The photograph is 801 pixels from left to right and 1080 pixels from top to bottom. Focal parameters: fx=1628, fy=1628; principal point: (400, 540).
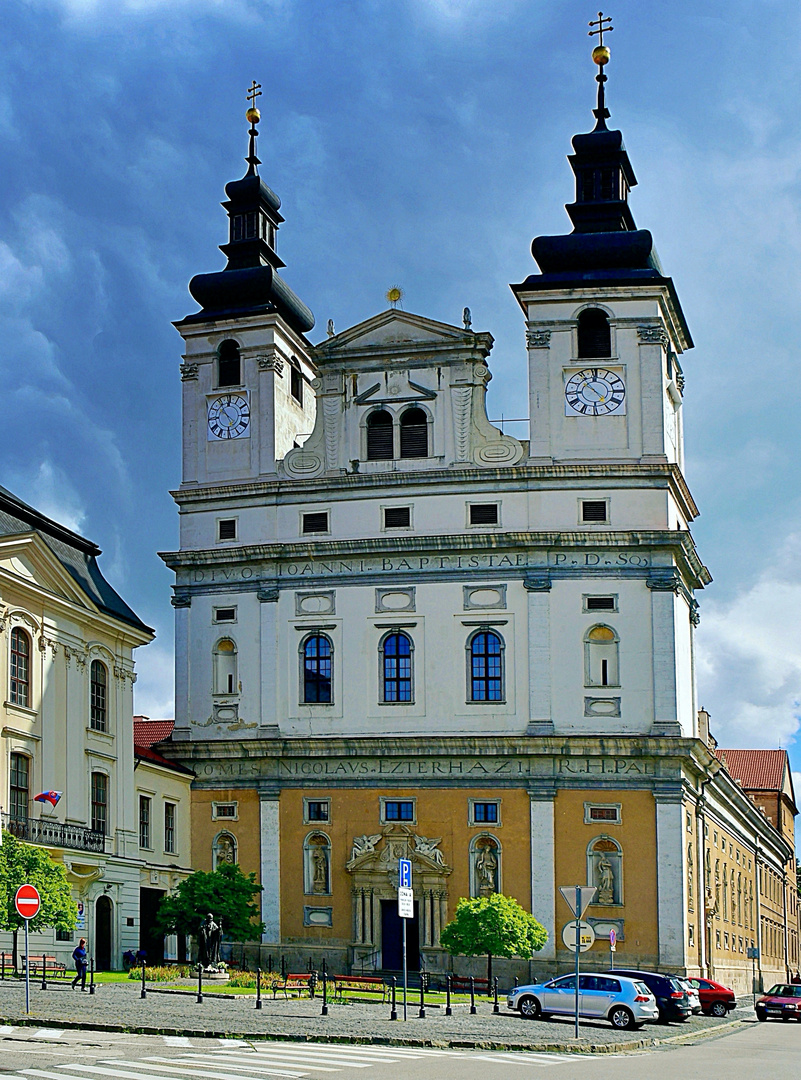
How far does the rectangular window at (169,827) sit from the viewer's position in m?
55.1

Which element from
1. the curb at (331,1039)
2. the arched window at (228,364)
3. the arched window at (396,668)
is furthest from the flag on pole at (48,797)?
the arched window at (228,364)

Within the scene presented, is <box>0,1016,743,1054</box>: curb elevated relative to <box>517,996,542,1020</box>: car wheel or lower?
elevated

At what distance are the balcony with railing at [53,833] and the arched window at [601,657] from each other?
1714 centimetres

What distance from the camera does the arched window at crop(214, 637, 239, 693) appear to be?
58.1 meters

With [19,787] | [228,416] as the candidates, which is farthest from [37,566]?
[228,416]

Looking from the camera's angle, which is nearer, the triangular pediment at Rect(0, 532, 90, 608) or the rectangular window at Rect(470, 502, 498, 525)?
the triangular pediment at Rect(0, 532, 90, 608)

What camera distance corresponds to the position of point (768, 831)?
91.0 metres

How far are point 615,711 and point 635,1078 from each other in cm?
3173

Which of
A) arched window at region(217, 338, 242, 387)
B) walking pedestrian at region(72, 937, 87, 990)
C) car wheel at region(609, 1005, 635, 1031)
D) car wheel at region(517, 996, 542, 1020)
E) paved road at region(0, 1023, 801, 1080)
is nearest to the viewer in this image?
paved road at region(0, 1023, 801, 1080)

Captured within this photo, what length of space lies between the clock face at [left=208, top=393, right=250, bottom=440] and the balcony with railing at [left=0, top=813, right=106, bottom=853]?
17246 mm

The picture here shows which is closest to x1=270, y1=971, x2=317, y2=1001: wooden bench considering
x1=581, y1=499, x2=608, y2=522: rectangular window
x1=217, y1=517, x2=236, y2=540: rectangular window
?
x1=217, y1=517, x2=236, y2=540: rectangular window

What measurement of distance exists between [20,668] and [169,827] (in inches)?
479

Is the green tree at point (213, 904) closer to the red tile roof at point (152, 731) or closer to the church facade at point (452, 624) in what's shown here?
the church facade at point (452, 624)

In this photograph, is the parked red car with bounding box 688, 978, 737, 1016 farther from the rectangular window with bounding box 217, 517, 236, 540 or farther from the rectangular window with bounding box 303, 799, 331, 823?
the rectangular window with bounding box 217, 517, 236, 540
